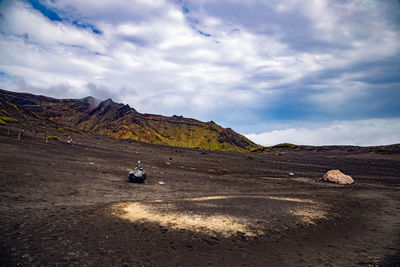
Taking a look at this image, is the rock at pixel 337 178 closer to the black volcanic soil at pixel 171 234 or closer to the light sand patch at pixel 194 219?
the black volcanic soil at pixel 171 234

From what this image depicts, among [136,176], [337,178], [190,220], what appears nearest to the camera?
[190,220]

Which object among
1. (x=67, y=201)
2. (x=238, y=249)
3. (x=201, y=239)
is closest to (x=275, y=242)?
(x=238, y=249)

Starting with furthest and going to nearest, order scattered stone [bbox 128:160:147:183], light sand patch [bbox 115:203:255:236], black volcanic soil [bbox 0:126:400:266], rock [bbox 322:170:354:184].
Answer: rock [bbox 322:170:354:184] < scattered stone [bbox 128:160:147:183] < light sand patch [bbox 115:203:255:236] < black volcanic soil [bbox 0:126:400:266]

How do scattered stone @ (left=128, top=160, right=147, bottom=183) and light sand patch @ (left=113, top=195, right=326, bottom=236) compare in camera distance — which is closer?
light sand patch @ (left=113, top=195, right=326, bottom=236)

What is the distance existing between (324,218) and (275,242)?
5022 millimetres

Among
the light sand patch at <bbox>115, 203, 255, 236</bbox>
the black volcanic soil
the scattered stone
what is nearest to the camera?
the black volcanic soil

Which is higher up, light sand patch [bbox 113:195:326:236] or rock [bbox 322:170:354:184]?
rock [bbox 322:170:354:184]

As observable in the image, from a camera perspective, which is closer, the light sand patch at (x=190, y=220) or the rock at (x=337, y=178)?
the light sand patch at (x=190, y=220)

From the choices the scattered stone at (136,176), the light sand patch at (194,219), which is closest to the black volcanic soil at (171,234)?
the light sand patch at (194,219)

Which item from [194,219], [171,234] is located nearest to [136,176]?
[194,219]

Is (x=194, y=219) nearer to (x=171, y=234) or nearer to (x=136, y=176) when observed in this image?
(x=171, y=234)

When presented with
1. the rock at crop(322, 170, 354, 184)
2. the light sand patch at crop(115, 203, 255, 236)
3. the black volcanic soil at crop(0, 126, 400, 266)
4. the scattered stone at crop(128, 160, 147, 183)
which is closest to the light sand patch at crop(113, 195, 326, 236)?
the light sand patch at crop(115, 203, 255, 236)

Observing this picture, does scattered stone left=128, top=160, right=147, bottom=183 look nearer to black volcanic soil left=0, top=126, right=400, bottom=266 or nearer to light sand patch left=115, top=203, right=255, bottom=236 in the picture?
black volcanic soil left=0, top=126, right=400, bottom=266

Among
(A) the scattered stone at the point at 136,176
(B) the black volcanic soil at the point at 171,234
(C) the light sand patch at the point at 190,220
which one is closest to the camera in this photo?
(B) the black volcanic soil at the point at 171,234
